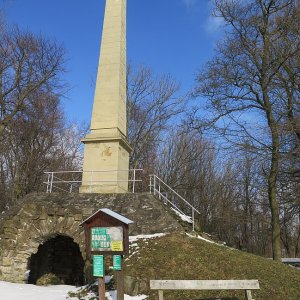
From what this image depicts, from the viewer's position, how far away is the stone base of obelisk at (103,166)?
12.7 metres

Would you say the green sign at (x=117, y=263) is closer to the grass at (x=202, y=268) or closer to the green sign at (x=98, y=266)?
the green sign at (x=98, y=266)

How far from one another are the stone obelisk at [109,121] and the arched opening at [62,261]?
8.41 feet

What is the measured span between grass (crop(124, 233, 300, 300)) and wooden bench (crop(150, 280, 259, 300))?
32.6 inches

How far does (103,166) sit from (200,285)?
275 inches

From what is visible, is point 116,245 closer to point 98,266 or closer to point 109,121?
point 98,266

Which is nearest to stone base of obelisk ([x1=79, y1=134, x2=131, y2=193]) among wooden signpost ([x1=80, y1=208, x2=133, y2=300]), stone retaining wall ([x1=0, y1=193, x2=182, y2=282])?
stone retaining wall ([x1=0, y1=193, x2=182, y2=282])

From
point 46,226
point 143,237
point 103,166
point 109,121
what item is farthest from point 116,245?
point 109,121

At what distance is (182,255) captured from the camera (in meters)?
8.95

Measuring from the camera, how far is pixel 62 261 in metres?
13.9

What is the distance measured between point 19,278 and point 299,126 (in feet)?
32.2

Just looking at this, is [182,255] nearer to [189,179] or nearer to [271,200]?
[271,200]

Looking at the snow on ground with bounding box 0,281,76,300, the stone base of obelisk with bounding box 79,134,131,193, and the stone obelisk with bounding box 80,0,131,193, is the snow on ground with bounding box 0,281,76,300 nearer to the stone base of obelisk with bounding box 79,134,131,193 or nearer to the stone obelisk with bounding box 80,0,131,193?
the stone base of obelisk with bounding box 79,134,131,193

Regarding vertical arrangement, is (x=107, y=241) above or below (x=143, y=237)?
below

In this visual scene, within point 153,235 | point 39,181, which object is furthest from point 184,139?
point 153,235
